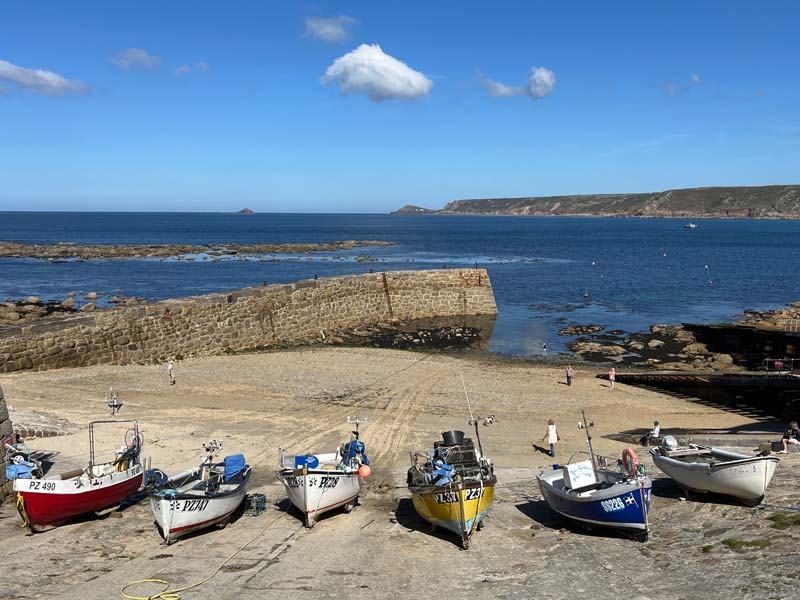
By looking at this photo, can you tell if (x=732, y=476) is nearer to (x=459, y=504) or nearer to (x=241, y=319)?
(x=459, y=504)

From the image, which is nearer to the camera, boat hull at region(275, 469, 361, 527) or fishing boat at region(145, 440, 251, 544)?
fishing boat at region(145, 440, 251, 544)

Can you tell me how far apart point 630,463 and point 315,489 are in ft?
18.0

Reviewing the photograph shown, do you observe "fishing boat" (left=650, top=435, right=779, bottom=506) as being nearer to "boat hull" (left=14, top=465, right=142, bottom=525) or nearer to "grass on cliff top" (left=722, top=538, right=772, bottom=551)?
"grass on cliff top" (left=722, top=538, right=772, bottom=551)

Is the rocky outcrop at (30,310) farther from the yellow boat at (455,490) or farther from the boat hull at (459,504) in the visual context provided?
the boat hull at (459,504)

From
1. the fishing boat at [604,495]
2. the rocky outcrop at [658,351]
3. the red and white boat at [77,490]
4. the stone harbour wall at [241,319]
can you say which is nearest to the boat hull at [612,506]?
the fishing boat at [604,495]

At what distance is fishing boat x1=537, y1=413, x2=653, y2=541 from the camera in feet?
36.3

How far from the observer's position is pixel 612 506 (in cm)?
1126

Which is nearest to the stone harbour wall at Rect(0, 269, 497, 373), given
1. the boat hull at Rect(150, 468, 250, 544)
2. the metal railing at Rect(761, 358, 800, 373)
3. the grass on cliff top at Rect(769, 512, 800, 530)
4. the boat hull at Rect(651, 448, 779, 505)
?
the boat hull at Rect(150, 468, 250, 544)

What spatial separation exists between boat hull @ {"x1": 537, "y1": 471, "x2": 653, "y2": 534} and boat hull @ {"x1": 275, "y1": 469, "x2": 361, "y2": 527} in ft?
12.5

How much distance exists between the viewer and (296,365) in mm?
27422

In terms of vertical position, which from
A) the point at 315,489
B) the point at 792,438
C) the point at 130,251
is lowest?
the point at 792,438

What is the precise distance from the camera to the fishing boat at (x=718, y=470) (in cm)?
1159

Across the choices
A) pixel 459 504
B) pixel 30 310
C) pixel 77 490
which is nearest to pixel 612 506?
pixel 459 504

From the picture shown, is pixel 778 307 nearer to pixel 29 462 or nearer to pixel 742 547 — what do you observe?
pixel 742 547
